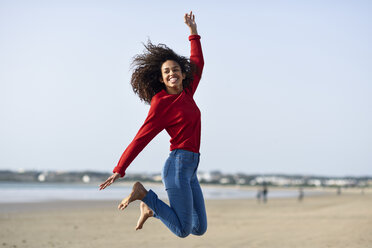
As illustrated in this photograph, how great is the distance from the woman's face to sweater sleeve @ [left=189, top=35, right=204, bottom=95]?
0.28 meters

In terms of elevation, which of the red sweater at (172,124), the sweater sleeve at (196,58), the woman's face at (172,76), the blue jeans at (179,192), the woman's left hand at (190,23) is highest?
the woman's left hand at (190,23)

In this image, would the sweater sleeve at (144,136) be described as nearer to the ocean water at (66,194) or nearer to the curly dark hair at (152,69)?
the curly dark hair at (152,69)

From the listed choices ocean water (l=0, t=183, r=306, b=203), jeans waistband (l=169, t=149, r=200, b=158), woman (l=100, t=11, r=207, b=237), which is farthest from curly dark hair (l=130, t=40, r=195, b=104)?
ocean water (l=0, t=183, r=306, b=203)

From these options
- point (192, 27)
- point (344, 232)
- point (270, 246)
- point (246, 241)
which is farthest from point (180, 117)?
point (344, 232)

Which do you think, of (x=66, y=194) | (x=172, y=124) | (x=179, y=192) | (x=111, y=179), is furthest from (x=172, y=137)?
(x=66, y=194)

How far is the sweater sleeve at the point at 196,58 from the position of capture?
4.71 m

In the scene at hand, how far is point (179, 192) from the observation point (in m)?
4.08

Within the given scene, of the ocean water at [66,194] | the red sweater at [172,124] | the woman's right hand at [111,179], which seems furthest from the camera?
the ocean water at [66,194]

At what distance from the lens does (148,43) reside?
4.66 m

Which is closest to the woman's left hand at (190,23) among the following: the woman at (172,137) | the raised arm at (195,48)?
the raised arm at (195,48)

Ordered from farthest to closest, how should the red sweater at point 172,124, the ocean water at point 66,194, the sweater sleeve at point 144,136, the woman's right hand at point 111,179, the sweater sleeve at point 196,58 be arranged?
1. the ocean water at point 66,194
2. the sweater sleeve at point 196,58
3. the red sweater at point 172,124
4. the sweater sleeve at point 144,136
5. the woman's right hand at point 111,179

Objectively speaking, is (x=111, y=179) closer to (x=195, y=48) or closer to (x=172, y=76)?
Answer: (x=172, y=76)

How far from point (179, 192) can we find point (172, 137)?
0.52m

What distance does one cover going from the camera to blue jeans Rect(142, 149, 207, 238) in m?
4.08
